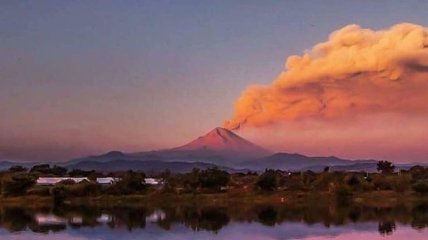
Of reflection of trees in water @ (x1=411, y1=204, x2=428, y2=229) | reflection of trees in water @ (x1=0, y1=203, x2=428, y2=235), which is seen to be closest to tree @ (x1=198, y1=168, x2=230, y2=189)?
reflection of trees in water @ (x1=0, y1=203, x2=428, y2=235)

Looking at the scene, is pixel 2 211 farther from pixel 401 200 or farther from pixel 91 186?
pixel 401 200

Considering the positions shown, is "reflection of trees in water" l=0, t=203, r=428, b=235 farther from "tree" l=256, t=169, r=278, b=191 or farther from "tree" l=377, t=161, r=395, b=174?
"tree" l=377, t=161, r=395, b=174

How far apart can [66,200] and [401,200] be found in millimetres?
26319

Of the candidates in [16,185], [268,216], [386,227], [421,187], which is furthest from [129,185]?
[386,227]

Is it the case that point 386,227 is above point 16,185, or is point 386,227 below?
below

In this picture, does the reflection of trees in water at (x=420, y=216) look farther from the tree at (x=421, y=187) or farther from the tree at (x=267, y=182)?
the tree at (x=267, y=182)

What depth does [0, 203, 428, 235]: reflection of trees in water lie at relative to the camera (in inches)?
1447

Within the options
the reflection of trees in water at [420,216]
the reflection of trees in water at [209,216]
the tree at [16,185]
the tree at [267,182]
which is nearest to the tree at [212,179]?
the tree at [267,182]

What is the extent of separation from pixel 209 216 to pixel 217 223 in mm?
4374

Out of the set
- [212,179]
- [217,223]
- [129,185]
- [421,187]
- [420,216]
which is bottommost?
[217,223]

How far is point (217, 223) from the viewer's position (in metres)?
37.0

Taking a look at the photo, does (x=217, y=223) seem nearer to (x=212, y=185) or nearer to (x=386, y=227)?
(x=386, y=227)

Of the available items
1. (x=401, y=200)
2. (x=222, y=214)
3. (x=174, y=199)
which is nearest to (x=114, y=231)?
(x=222, y=214)

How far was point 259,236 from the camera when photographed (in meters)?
31.0
